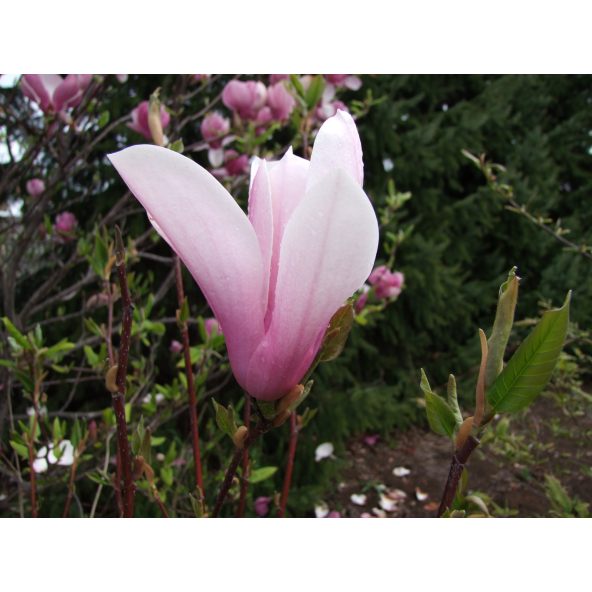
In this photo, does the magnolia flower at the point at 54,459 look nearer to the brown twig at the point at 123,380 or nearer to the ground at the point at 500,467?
the brown twig at the point at 123,380

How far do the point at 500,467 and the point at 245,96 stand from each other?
3.62ft

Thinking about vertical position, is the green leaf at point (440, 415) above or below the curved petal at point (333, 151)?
below

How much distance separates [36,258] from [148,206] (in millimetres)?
1283

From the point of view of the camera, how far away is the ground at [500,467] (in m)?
1.05

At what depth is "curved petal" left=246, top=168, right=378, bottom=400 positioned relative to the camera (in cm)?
20

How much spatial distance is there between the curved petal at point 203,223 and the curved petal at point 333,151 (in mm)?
33

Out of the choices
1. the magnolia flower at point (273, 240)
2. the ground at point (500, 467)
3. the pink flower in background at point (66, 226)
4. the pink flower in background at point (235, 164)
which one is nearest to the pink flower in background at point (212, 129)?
the pink flower in background at point (235, 164)

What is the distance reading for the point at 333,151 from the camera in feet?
0.69

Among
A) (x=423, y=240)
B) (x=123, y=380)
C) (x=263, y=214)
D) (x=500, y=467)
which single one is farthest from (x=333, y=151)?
(x=423, y=240)

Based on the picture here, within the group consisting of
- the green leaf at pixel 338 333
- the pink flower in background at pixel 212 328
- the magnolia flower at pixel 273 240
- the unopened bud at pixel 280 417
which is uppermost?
the magnolia flower at pixel 273 240

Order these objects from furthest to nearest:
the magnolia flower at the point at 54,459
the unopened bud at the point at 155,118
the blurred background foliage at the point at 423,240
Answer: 1. the blurred background foliage at the point at 423,240
2. the magnolia flower at the point at 54,459
3. the unopened bud at the point at 155,118

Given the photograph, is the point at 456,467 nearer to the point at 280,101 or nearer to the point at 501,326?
the point at 501,326

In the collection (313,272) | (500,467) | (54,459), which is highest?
(313,272)
